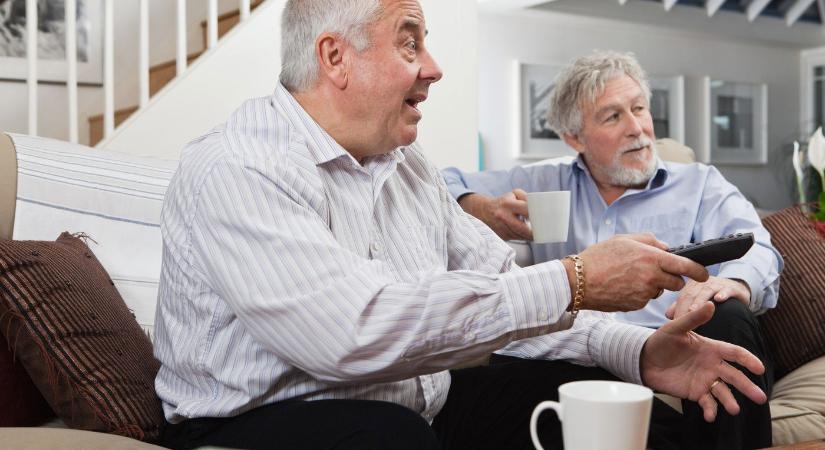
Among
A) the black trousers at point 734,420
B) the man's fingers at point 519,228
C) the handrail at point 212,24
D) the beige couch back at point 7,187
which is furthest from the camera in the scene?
the handrail at point 212,24

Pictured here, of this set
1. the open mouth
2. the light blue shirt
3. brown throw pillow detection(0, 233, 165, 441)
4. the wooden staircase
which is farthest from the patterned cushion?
the wooden staircase

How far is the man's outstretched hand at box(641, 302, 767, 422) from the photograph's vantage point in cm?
125

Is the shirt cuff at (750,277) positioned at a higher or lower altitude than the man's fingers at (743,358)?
higher

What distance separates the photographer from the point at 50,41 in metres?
3.74

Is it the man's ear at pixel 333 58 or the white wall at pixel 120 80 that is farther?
the white wall at pixel 120 80

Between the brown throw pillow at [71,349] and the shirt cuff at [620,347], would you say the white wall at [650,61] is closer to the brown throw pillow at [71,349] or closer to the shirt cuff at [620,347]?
the shirt cuff at [620,347]

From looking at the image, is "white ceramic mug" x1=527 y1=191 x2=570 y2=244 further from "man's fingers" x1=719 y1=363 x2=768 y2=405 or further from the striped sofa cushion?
the striped sofa cushion

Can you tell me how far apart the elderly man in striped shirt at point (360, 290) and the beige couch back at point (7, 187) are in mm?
519

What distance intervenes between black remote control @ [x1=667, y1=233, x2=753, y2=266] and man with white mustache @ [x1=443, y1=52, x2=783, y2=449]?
2.60 feet

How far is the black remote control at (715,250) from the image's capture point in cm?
116

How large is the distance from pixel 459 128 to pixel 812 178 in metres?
4.88

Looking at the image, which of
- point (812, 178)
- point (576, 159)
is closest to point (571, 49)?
point (812, 178)

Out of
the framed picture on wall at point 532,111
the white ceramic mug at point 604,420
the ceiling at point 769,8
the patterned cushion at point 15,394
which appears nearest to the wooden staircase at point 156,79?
the patterned cushion at point 15,394

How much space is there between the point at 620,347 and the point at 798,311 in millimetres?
977
